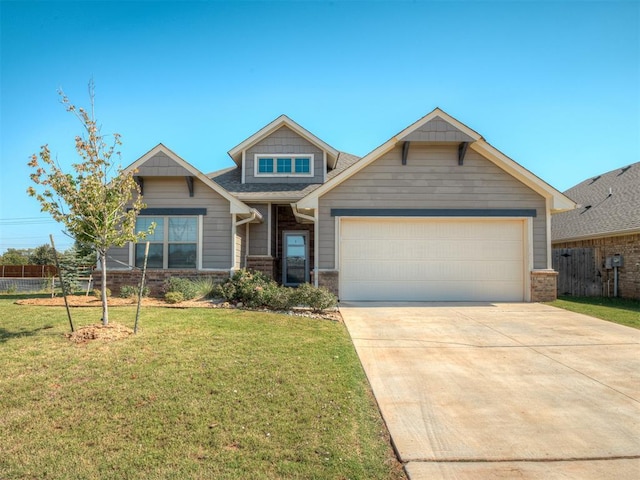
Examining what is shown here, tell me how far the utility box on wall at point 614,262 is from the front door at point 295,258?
36.3ft

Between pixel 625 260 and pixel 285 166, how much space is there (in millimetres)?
12787

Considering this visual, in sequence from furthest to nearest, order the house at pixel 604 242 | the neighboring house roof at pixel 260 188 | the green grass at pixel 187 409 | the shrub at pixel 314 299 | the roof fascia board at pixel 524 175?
the neighboring house roof at pixel 260 188 → the house at pixel 604 242 → the roof fascia board at pixel 524 175 → the shrub at pixel 314 299 → the green grass at pixel 187 409

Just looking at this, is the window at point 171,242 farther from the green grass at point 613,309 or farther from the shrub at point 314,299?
the green grass at point 613,309

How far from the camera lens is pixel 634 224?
42.4ft

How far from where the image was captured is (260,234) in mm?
14852

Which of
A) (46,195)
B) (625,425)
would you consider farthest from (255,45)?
(625,425)

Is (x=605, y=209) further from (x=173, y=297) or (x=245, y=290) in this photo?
(x=173, y=297)

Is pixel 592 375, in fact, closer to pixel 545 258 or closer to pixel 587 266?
pixel 545 258

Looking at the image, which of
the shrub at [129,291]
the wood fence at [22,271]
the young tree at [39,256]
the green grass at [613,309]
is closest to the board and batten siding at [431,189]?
the green grass at [613,309]

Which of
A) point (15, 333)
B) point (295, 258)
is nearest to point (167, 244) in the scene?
point (295, 258)

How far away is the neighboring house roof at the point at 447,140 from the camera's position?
11688 millimetres

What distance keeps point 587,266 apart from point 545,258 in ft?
14.4

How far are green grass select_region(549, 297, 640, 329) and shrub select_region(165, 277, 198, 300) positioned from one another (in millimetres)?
10658

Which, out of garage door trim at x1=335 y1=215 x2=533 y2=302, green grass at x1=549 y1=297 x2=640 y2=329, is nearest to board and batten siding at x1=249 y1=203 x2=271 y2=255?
garage door trim at x1=335 y1=215 x2=533 y2=302
